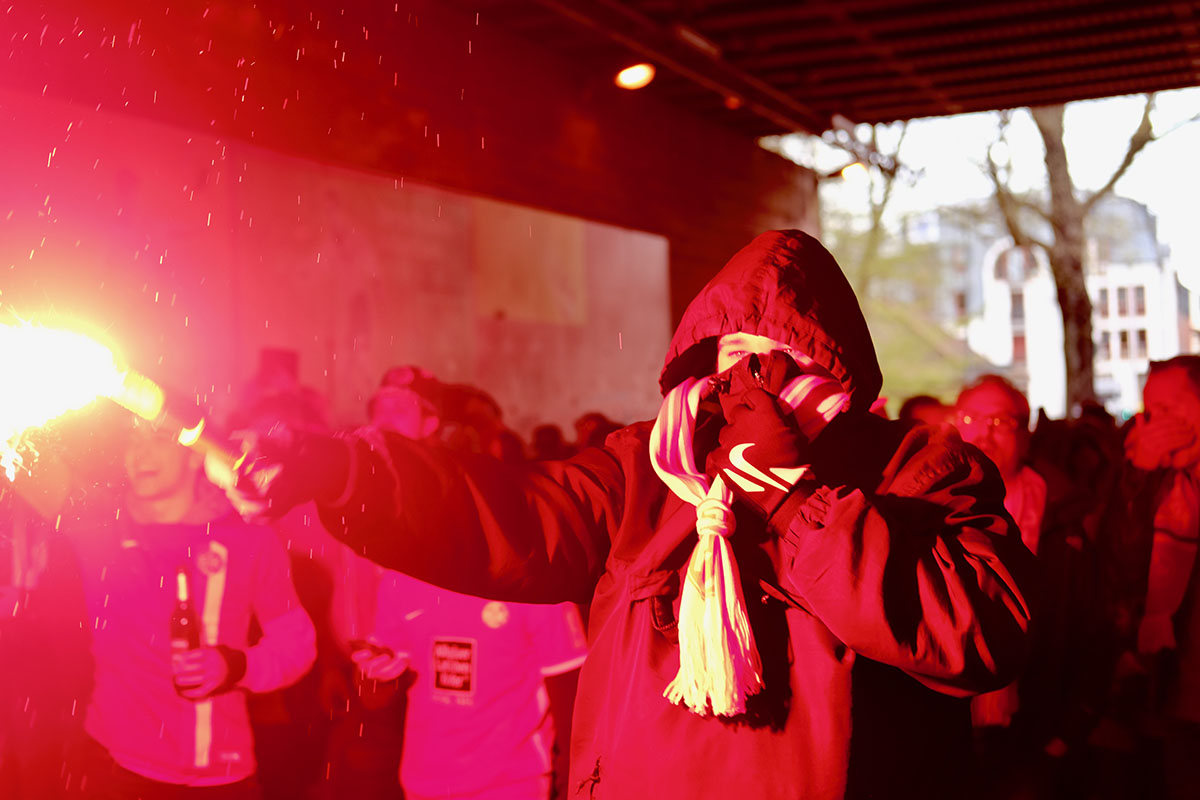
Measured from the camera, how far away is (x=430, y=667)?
12.8ft

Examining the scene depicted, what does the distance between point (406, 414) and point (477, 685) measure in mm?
1392

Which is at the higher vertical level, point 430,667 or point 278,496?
point 278,496

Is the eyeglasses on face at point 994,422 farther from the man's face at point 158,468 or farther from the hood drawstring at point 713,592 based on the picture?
the man's face at point 158,468

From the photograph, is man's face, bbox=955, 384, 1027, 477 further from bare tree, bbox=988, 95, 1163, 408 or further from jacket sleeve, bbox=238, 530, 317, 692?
bare tree, bbox=988, 95, 1163, 408

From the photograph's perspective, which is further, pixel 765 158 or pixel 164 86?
pixel 765 158

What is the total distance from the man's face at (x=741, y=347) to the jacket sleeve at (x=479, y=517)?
338mm

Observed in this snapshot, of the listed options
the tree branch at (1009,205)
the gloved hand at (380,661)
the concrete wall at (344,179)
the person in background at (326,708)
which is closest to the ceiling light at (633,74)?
the concrete wall at (344,179)

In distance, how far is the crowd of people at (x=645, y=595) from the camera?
2.07 metres

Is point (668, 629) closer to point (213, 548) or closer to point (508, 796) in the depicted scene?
point (508, 796)

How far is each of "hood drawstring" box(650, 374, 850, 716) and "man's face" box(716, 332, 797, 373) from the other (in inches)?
3.8

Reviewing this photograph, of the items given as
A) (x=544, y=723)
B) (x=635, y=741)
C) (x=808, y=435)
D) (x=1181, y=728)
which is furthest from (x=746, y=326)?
(x=1181, y=728)

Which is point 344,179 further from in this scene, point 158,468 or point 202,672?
point 202,672

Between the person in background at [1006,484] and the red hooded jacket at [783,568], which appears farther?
the person in background at [1006,484]

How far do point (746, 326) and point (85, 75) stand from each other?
4.93m
